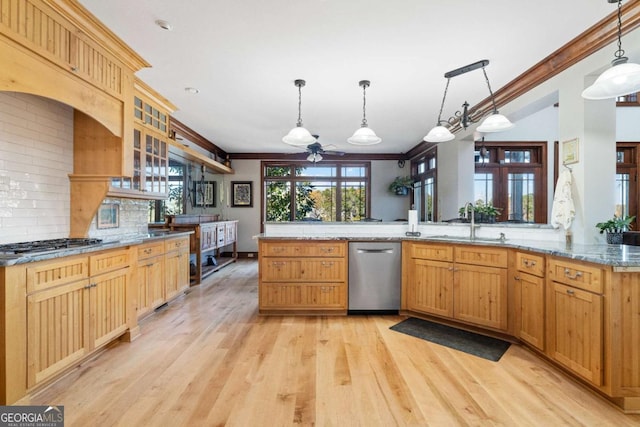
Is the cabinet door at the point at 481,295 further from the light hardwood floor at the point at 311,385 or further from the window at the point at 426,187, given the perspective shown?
the window at the point at 426,187

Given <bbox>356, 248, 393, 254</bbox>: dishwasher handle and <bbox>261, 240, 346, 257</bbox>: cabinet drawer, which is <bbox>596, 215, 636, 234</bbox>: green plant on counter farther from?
<bbox>261, 240, 346, 257</bbox>: cabinet drawer

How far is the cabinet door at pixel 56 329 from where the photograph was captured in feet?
5.82

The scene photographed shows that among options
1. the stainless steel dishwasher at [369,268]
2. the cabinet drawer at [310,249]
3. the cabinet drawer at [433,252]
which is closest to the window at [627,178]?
the cabinet drawer at [433,252]

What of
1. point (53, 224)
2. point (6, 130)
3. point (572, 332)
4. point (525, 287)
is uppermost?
point (6, 130)

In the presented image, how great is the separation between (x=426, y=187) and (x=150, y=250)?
576 centimetres

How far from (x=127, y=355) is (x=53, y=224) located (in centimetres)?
130

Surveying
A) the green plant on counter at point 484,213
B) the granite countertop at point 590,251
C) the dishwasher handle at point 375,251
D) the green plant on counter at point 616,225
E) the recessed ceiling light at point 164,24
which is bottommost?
the dishwasher handle at point 375,251

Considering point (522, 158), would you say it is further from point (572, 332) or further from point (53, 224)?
point (53, 224)

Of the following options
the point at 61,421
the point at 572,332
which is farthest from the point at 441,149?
the point at 61,421

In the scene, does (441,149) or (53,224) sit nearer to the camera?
(53,224)

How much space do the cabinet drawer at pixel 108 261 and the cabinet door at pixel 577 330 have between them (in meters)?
3.49

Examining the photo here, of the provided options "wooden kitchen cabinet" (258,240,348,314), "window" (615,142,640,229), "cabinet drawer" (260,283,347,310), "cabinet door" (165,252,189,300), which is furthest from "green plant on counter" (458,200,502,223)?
"window" (615,142,640,229)

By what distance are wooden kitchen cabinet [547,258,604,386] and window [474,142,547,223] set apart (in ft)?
13.7

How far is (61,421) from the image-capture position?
166 centimetres
